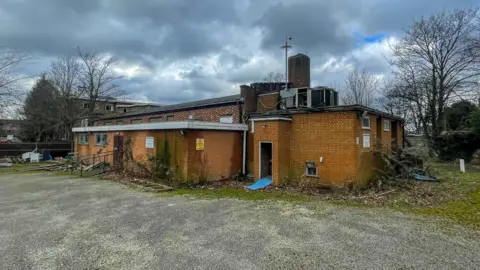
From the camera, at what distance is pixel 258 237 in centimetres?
459

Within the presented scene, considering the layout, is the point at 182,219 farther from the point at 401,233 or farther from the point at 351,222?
the point at 401,233

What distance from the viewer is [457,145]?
1833 centimetres

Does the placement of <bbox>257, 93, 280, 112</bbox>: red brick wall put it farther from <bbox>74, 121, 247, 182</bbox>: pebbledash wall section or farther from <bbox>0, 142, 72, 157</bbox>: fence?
<bbox>0, 142, 72, 157</bbox>: fence

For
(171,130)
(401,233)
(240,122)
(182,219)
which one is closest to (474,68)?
(240,122)

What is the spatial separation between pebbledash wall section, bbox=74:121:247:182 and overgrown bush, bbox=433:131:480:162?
56.8 feet

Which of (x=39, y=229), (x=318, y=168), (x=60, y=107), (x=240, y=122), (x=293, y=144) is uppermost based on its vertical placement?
(x=60, y=107)

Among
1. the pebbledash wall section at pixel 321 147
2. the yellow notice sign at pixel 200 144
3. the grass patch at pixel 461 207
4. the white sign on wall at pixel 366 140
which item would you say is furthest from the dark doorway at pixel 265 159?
the grass patch at pixel 461 207

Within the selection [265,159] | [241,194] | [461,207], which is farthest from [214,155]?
[461,207]

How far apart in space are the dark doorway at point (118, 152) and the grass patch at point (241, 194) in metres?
6.44

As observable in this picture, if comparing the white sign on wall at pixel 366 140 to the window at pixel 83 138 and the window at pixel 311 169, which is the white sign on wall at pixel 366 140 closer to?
the window at pixel 311 169

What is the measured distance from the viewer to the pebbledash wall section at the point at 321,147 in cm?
839

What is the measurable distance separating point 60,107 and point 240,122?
25.4 m

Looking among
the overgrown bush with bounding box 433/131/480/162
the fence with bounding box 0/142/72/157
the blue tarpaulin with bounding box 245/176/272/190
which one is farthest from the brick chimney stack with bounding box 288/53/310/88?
the fence with bounding box 0/142/72/157

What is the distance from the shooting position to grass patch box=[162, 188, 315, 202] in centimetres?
773
